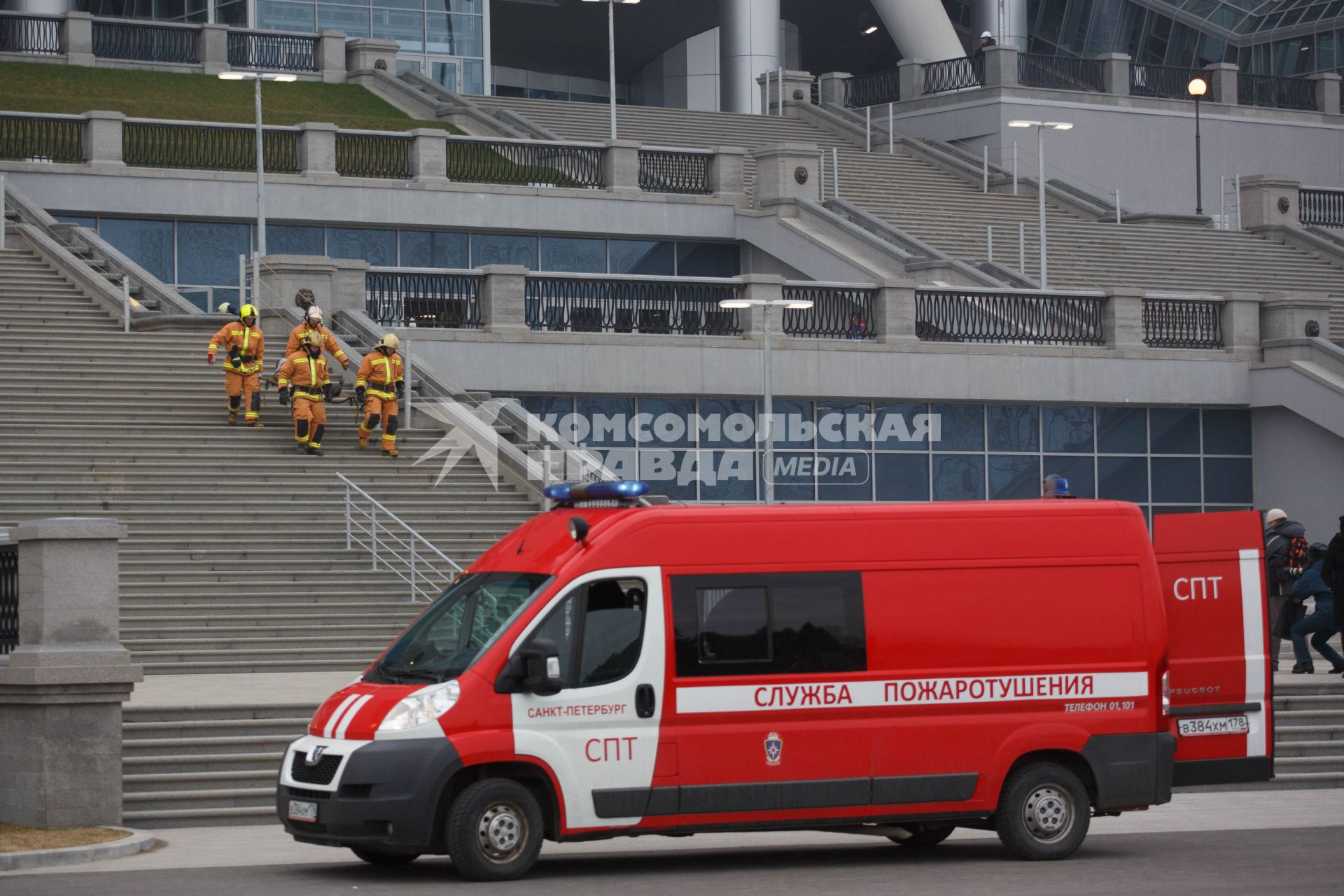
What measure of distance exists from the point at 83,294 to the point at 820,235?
45.7ft

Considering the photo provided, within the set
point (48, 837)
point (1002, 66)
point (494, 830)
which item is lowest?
point (48, 837)

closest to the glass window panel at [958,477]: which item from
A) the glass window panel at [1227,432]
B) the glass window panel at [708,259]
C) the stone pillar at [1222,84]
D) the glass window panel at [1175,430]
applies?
the glass window panel at [1175,430]

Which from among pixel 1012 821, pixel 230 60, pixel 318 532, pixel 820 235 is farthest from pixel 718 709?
pixel 230 60

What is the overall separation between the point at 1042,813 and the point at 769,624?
2.10 metres

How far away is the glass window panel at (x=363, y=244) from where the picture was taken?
38750mm

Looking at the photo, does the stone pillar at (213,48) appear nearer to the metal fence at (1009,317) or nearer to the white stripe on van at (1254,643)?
the metal fence at (1009,317)

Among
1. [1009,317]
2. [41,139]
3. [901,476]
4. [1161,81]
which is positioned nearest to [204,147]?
[41,139]

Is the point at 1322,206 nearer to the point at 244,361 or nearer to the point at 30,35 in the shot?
the point at 244,361

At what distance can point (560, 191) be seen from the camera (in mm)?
39750

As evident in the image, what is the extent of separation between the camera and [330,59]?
164ft

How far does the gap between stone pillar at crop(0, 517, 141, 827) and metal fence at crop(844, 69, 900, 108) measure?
4029cm

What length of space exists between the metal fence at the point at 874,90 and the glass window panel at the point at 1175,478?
1946 cm

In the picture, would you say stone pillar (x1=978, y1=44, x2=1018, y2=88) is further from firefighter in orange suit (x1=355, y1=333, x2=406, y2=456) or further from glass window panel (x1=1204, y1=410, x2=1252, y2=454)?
firefighter in orange suit (x1=355, y1=333, x2=406, y2=456)

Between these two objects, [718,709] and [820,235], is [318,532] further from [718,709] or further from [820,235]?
[820,235]
